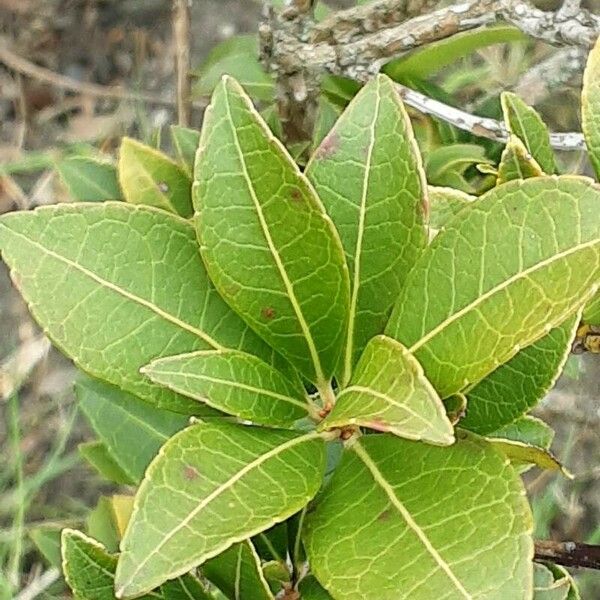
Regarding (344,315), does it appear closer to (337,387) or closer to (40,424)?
(337,387)

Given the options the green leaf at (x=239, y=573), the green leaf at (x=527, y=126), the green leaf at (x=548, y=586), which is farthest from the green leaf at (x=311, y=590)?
the green leaf at (x=527, y=126)

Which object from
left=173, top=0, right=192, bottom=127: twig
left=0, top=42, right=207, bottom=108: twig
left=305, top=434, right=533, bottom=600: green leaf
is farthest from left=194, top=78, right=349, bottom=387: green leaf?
left=0, top=42, right=207, bottom=108: twig

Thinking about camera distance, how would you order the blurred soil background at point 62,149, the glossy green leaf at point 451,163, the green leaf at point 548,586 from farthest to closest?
the blurred soil background at point 62,149 → the glossy green leaf at point 451,163 → the green leaf at point 548,586

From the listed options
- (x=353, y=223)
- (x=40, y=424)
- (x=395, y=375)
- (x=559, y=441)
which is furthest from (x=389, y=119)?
(x=40, y=424)

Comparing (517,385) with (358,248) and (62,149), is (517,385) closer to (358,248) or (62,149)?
(358,248)

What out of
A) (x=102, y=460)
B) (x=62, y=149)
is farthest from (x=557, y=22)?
(x=62, y=149)

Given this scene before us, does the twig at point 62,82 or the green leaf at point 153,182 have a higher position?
the green leaf at point 153,182

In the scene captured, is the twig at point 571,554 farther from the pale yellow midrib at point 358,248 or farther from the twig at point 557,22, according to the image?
the twig at point 557,22
